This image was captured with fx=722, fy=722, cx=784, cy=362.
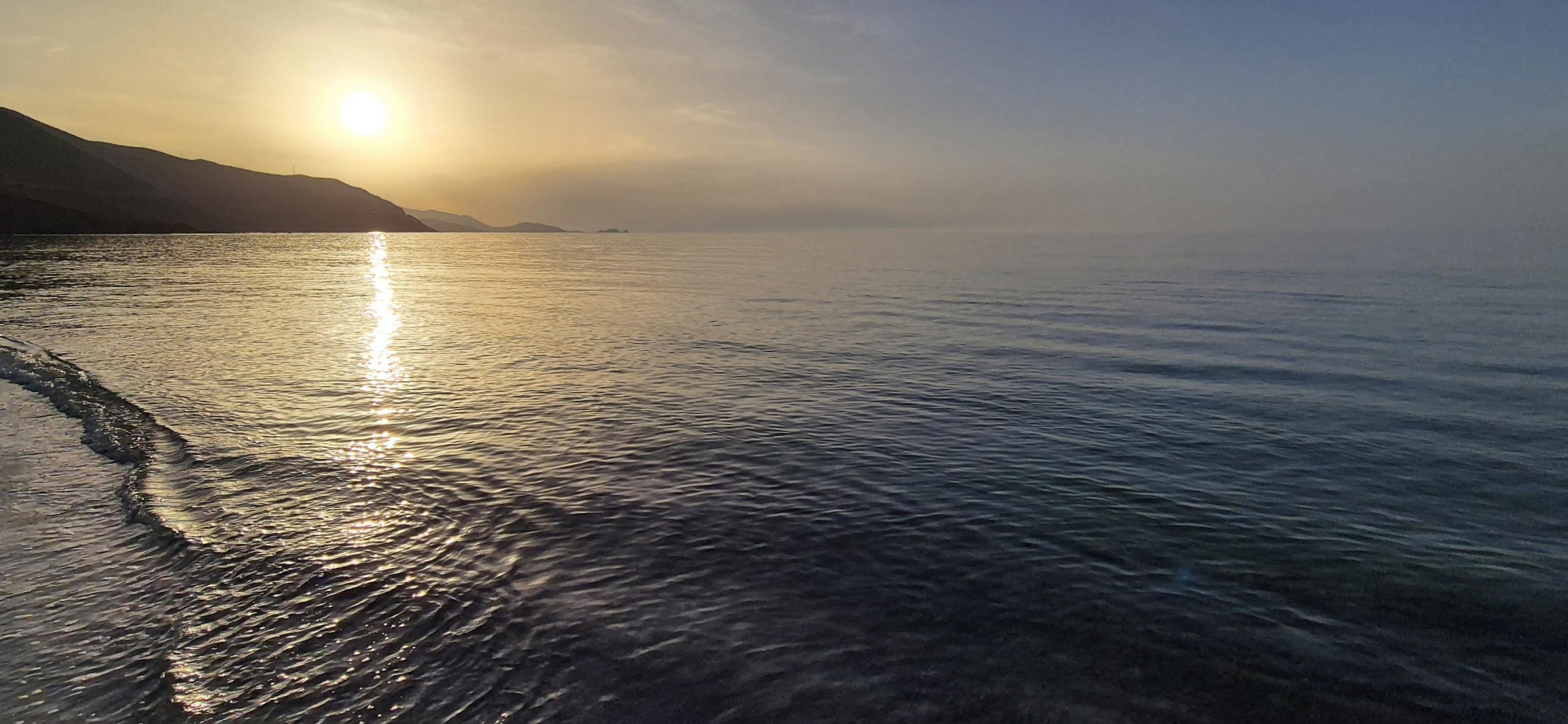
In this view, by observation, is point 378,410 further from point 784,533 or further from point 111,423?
point 784,533

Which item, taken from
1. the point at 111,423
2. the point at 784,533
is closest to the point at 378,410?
the point at 111,423

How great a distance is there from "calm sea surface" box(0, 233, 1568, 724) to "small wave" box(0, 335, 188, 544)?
0.61 ft

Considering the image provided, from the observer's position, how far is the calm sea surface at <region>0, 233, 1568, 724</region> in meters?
10.2

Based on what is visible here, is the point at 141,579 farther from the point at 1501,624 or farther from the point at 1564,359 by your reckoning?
the point at 1564,359

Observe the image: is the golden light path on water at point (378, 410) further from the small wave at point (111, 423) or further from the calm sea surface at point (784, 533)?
the small wave at point (111, 423)

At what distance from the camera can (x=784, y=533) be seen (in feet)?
50.6

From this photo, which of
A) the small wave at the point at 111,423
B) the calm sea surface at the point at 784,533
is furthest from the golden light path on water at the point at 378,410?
the small wave at the point at 111,423

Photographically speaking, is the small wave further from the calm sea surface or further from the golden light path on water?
the golden light path on water

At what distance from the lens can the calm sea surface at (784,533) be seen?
10219 millimetres

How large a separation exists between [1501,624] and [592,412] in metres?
23.0

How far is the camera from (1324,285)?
230ft

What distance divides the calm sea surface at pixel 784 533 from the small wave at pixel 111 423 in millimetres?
186

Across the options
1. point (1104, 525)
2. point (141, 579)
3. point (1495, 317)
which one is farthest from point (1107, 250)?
point (141, 579)

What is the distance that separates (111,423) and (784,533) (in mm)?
21922
